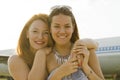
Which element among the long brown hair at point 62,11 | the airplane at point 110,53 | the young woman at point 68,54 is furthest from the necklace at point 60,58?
the airplane at point 110,53

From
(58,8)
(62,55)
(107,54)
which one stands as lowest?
(107,54)

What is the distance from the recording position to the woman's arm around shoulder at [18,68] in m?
2.17

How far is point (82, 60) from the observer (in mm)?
1996

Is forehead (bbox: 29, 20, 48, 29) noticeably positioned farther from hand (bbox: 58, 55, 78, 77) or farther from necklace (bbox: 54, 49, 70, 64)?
hand (bbox: 58, 55, 78, 77)

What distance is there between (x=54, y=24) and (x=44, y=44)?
8.6 inches

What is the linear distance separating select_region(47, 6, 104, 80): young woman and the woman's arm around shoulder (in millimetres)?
174

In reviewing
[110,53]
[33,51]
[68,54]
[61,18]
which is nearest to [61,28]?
[61,18]

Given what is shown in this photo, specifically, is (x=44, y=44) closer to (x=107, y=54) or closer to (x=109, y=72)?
(x=107, y=54)

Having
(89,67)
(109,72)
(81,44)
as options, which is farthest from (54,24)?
(109,72)

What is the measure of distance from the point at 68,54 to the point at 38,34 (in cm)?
27

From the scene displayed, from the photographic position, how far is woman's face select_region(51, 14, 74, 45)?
2055mm

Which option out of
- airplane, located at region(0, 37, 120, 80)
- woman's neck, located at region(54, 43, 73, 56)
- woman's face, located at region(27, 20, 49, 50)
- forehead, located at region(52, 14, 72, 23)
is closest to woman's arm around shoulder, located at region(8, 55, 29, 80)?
woman's face, located at region(27, 20, 49, 50)

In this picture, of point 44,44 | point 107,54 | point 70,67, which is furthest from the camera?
point 107,54

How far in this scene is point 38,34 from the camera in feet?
7.39
